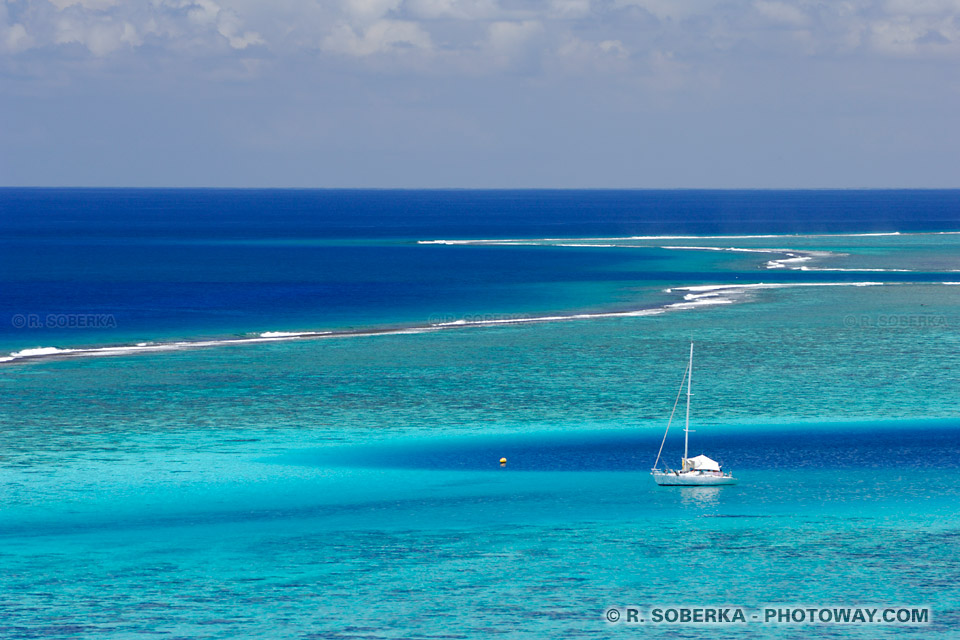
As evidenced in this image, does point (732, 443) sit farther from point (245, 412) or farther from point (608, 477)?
point (245, 412)

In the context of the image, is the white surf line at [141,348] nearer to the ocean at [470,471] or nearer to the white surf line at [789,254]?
the ocean at [470,471]

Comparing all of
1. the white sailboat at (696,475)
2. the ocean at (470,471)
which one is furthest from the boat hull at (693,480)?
the ocean at (470,471)

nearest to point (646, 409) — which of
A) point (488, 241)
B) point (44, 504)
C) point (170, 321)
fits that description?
point (44, 504)

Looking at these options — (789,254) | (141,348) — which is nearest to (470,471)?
(141,348)

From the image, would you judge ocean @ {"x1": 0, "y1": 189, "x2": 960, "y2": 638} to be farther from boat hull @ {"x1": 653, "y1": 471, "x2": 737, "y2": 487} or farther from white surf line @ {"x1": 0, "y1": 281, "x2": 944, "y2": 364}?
boat hull @ {"x1": 653, "y1": 471, "x2": 737, "y2": 487}

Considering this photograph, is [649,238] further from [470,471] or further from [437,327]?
[470,471]
